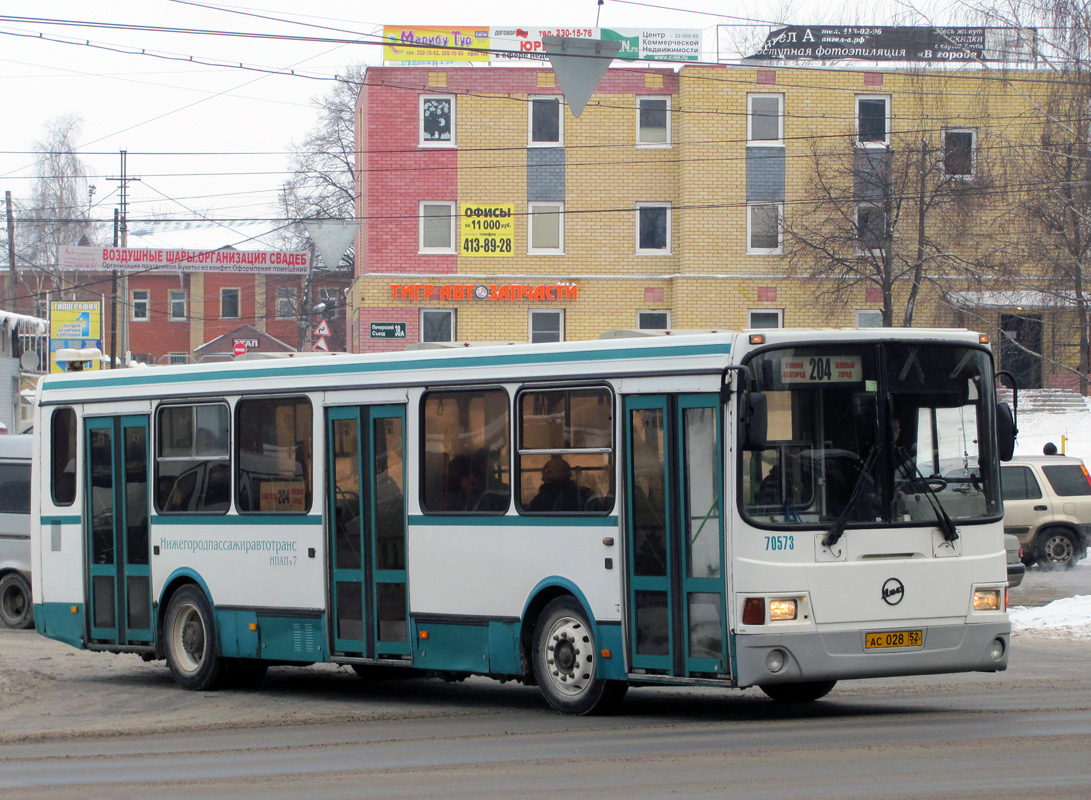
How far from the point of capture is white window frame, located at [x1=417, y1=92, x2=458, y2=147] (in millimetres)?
44438

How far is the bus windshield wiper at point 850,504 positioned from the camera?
9.73 metres

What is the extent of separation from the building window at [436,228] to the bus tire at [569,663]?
114 ft

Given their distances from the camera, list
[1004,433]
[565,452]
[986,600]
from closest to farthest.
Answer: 1. [986,600]
2. [1004,433]
3. [565,452]

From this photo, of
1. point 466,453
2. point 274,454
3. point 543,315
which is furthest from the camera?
point 543,315

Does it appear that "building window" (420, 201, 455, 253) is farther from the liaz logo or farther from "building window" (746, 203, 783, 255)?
the liaz logo

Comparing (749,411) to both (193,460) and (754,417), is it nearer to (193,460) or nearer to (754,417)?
(754,417)

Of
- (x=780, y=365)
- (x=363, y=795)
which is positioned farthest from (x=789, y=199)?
(x=363, y=795)

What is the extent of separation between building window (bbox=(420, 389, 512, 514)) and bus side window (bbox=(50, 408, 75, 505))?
4.65 metres

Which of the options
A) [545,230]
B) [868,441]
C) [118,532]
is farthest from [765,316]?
[868,441]

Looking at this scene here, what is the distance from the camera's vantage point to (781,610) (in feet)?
31.6

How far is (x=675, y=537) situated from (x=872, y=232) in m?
34.7

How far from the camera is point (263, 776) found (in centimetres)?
848

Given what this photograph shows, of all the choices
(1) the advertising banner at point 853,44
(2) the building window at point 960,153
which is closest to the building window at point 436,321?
(1) the advertising banner at point 853,44

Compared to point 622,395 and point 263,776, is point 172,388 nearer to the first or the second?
point 622,395
